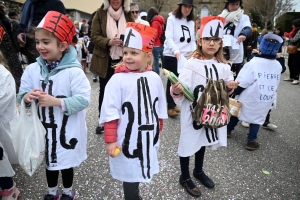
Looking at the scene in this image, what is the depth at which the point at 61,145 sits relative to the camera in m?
1.73

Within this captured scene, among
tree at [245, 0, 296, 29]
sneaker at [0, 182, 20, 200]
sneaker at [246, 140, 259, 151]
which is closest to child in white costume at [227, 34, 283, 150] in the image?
sneaker at [246, 140, 259, 151]

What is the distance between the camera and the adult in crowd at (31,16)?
2844 mm

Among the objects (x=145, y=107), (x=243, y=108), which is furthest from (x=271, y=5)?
(x=145, y=107)

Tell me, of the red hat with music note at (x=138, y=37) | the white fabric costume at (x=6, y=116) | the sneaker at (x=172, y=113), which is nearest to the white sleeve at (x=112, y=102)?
the red hat with music note at (x=138, y=37)

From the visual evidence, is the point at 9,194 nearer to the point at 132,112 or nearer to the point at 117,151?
the point at 117,151

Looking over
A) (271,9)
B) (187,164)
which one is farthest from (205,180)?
(271,9)

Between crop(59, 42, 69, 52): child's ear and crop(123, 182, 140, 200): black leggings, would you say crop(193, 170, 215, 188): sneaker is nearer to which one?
crop(123, 182, 140, 200): black leggings

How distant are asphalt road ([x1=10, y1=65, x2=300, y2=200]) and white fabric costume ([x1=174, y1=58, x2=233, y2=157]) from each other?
0.52 metres

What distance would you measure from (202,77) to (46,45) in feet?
4.35

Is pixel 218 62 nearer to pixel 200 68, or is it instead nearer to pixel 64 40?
pixel 200 68

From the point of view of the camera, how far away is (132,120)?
5.31ft

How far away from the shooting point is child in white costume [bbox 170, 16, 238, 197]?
206cm

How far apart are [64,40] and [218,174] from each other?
2.12 meters

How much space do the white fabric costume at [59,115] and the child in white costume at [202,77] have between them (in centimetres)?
85
